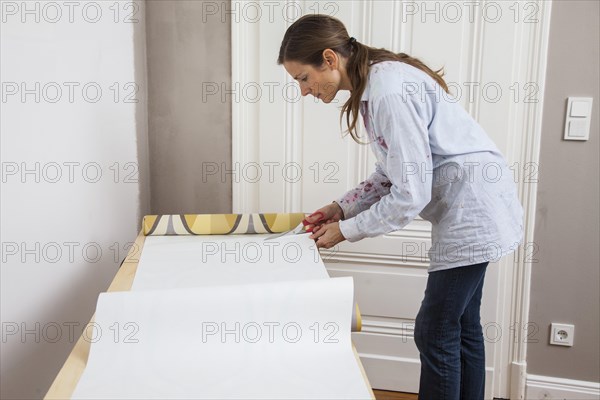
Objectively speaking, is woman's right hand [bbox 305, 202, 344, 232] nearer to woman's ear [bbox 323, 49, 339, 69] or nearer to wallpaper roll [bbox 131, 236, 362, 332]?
wallpaper roll [bbox 131, 236, 362, 332]

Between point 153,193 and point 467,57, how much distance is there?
1.18 meters

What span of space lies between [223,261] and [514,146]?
1054 mm

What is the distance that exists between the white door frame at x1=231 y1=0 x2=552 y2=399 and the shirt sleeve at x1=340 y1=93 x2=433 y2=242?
0.71 m

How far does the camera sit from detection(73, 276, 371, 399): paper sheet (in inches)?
33.4

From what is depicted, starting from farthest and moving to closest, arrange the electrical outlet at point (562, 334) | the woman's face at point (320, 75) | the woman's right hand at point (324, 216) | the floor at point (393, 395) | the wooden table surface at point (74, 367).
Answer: the floor at point (393, 395), the electrical outlet at point (562, 334), the woman's right hand at point (324, 216), the woman's face at point (320, 75), the wooden table surface at point (74, 367)

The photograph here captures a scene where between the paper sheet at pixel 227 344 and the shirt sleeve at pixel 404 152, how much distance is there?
0.28 metres

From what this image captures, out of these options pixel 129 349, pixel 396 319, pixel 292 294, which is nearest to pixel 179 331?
pixel 129 349

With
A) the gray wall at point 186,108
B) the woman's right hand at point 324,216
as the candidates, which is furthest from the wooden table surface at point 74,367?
the gray wall at point 186,108

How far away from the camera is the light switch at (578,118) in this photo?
68.6 inches

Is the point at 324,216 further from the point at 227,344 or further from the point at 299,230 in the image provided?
the point at 227,344

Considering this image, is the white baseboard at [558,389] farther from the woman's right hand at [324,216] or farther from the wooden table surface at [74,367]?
the wooden table surface at [74,367]

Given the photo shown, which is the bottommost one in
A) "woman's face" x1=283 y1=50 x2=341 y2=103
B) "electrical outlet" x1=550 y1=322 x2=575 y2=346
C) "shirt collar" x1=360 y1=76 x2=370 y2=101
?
"electrical outlet" x1=550 y1=322 x2=575 y2=346

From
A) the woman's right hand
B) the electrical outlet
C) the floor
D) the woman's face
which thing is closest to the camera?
the woman's face

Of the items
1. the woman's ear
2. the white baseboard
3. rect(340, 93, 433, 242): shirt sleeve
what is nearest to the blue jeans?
rect(340, 93, 433, 242): shirt sleeve
